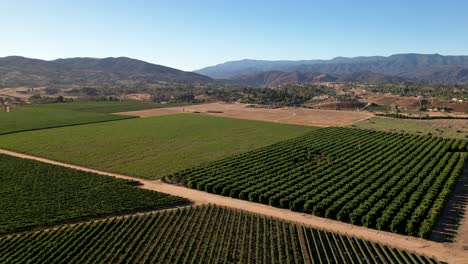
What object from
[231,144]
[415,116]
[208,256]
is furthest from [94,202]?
[415,116]

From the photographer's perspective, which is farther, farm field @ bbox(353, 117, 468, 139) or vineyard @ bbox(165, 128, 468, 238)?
farm field @ bbox(353, 117, 468, 139)

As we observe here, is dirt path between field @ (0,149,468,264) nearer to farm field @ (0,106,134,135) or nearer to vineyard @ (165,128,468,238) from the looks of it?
vineyard @ (165,128,468,238)

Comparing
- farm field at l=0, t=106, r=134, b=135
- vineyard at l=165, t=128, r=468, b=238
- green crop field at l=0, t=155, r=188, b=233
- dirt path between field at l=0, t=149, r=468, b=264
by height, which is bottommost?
dirt path between field at l=0, t=149, r=468, b=264

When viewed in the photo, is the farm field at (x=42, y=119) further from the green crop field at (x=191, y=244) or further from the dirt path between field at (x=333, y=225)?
the green crop field at (x=191, y=244)

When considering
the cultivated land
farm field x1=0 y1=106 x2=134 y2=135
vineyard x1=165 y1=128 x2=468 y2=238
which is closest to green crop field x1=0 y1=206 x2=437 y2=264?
vineyard x1=165 y1=128 x2=468 y2=238

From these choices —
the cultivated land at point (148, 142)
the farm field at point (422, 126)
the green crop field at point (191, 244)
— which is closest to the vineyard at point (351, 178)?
the green crop field at point (191, 244)

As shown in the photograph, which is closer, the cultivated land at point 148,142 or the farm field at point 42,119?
the cultivated land at point 148,142
